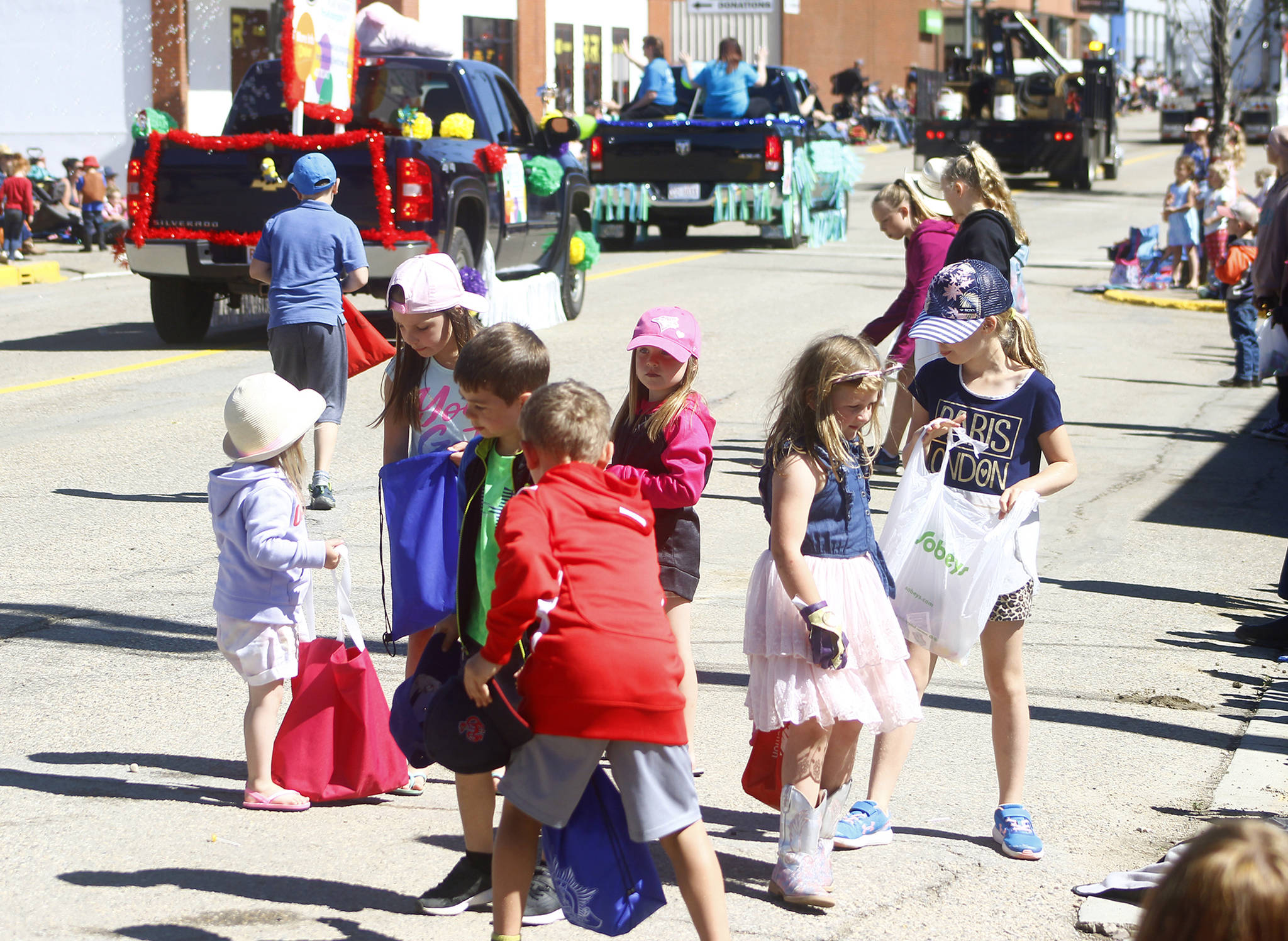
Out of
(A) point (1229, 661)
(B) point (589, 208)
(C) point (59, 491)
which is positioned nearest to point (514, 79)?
(B) point (589, 208)

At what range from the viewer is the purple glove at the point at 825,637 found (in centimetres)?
363

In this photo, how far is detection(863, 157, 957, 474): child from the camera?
757 centimetres

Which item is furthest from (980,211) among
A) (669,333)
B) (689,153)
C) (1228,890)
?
(689,153)

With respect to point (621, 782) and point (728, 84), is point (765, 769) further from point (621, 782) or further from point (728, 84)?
point (728, 84)

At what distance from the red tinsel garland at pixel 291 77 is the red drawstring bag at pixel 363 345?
414 centimetres

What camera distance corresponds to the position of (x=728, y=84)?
20.0 metres

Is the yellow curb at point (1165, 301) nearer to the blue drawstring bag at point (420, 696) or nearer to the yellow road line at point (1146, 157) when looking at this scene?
the blue drawstring bag at point (420, 696)

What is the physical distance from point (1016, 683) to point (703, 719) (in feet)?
4.08

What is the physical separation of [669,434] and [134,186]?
898 centimetres

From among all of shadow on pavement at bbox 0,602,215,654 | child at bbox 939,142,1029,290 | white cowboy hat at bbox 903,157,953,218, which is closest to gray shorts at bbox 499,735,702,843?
shadow on pavement at bbox 0,602,215,654

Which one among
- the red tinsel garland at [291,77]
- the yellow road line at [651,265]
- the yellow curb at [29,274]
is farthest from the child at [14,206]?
the red tinsel garland at [291,77]

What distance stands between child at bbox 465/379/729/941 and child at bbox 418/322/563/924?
1.14ft

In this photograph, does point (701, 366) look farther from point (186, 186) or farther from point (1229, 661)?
point (1229, 661)

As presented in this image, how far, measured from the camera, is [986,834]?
13.9 feet
